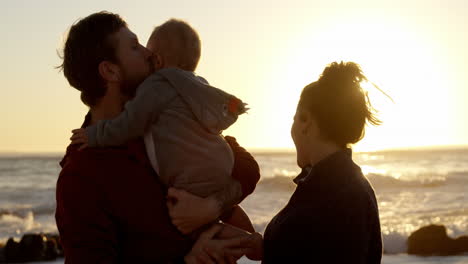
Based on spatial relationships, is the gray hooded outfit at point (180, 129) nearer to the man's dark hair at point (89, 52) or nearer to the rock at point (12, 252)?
the man's dark hair at point (89, 52)

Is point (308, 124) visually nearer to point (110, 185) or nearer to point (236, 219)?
point (236, 219)

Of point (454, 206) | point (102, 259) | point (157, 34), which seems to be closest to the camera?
point (102, 259)

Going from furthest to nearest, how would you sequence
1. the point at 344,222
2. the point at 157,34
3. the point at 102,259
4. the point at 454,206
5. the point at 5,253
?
the point at 454,206, the point at 5,253, the point at 157,34, the point at 344,222, the point at 102,259

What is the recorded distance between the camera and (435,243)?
12.1m

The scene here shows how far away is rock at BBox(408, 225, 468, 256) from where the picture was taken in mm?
11930

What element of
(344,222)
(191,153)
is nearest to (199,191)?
(191,153)

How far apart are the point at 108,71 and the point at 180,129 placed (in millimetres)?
345

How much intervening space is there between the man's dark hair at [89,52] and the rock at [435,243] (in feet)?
32.1

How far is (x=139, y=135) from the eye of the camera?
2938 millimetres

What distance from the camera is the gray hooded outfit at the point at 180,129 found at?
2887 millimetres

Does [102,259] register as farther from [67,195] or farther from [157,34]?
[157,34]

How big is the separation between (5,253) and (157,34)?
970 cm

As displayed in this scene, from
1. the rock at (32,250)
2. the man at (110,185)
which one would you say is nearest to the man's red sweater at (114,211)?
the man at (110,185)

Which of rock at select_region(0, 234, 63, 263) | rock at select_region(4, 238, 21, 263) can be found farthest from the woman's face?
rock at select_region(4, 238, 21, 263)
